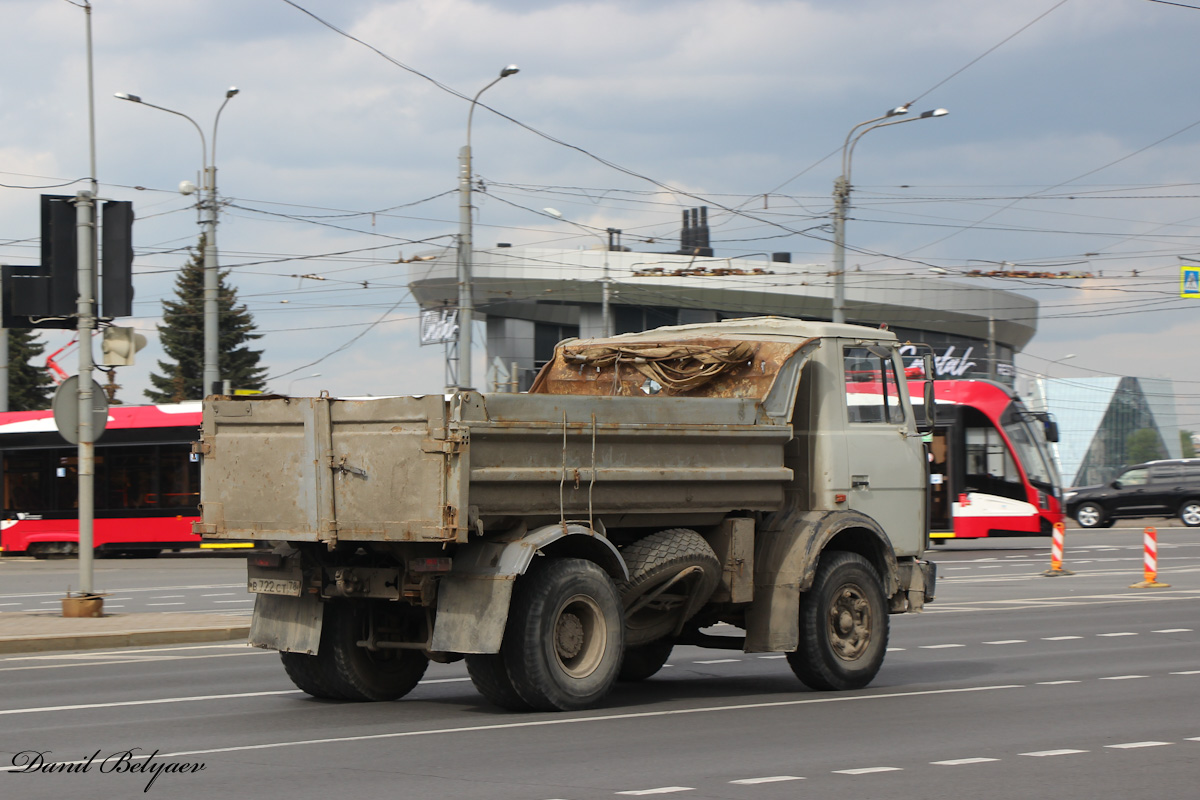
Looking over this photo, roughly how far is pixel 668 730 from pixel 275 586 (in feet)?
8.95

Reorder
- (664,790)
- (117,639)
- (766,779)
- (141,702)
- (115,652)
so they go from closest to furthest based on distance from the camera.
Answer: (664,790) → (766,779) → (141,702) → (115,652) → (117,639)

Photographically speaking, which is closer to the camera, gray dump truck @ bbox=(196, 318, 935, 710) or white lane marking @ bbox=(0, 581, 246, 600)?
gray dump truck @ bbox=(196, 318, 935, 710)

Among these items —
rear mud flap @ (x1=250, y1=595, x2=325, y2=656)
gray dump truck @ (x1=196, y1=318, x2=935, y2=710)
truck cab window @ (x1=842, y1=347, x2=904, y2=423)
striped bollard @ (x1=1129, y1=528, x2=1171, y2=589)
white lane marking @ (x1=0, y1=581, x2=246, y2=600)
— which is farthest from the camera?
striped bollard @ (x1=1129, y1=528, x2=1171, y2=589)

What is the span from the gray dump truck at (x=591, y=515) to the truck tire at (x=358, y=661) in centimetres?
2

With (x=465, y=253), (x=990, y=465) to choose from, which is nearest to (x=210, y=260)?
(x=465, y=253)

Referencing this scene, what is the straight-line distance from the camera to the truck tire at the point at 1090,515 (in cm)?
4331

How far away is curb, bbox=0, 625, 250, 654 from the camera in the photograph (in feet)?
45.6

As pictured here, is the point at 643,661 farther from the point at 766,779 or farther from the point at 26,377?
the point at 26,377

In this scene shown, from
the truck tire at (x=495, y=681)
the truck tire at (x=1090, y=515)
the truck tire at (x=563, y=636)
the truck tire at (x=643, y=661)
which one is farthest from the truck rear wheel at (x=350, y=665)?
the truck tire at (x=1090, y=515)

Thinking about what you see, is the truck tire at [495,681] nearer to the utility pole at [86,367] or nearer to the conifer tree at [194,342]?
the utility pole at [86,367]

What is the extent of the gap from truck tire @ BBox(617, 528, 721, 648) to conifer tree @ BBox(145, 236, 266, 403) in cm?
6576

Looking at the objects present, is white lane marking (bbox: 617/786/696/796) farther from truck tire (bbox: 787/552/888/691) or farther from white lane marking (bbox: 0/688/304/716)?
white lane marking (bbox: 0/688/304/716)

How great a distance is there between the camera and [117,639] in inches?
570

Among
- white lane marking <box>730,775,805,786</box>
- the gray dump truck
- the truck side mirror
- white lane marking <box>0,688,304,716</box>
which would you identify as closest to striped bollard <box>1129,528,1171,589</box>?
the truck side mirror
